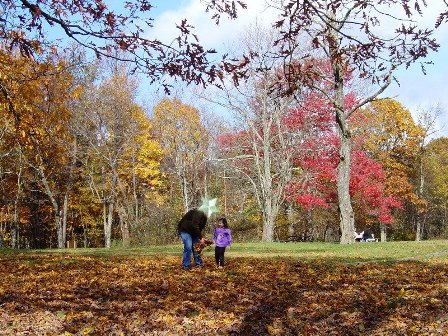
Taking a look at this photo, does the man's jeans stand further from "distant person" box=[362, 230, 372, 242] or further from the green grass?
"distant person" box=[362, 230, 372, 242]

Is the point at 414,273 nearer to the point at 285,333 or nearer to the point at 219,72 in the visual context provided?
the point at 285,333

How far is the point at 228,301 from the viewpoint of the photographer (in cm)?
768

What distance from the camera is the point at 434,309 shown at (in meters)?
6.43

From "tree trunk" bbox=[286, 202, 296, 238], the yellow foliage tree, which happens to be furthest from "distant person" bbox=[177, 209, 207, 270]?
the yellow foliage tree

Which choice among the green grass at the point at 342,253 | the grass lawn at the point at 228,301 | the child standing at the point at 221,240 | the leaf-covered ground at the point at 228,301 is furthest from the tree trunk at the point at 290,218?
the leaf-covered ground at the point at 228,301

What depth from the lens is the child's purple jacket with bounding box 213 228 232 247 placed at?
11977 millimetres

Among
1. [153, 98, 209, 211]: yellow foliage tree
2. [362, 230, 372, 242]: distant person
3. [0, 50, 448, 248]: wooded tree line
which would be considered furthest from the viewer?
[362, 230, 372, 242]: distant person

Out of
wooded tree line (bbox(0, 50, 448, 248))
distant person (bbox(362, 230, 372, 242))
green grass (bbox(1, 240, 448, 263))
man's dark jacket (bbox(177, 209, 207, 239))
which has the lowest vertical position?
distant person (bbox(362, 230, 372, 242))

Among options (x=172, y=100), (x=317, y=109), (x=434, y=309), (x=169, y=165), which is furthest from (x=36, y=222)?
(x=434, y=309)

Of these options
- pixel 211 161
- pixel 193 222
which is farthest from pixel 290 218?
pixel 193 222

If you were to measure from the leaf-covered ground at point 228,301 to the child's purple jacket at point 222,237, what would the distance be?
839mm

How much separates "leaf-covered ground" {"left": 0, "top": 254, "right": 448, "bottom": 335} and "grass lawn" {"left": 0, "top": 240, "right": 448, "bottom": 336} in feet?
0.05

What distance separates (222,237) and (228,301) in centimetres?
440

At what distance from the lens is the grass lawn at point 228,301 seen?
246 inches
